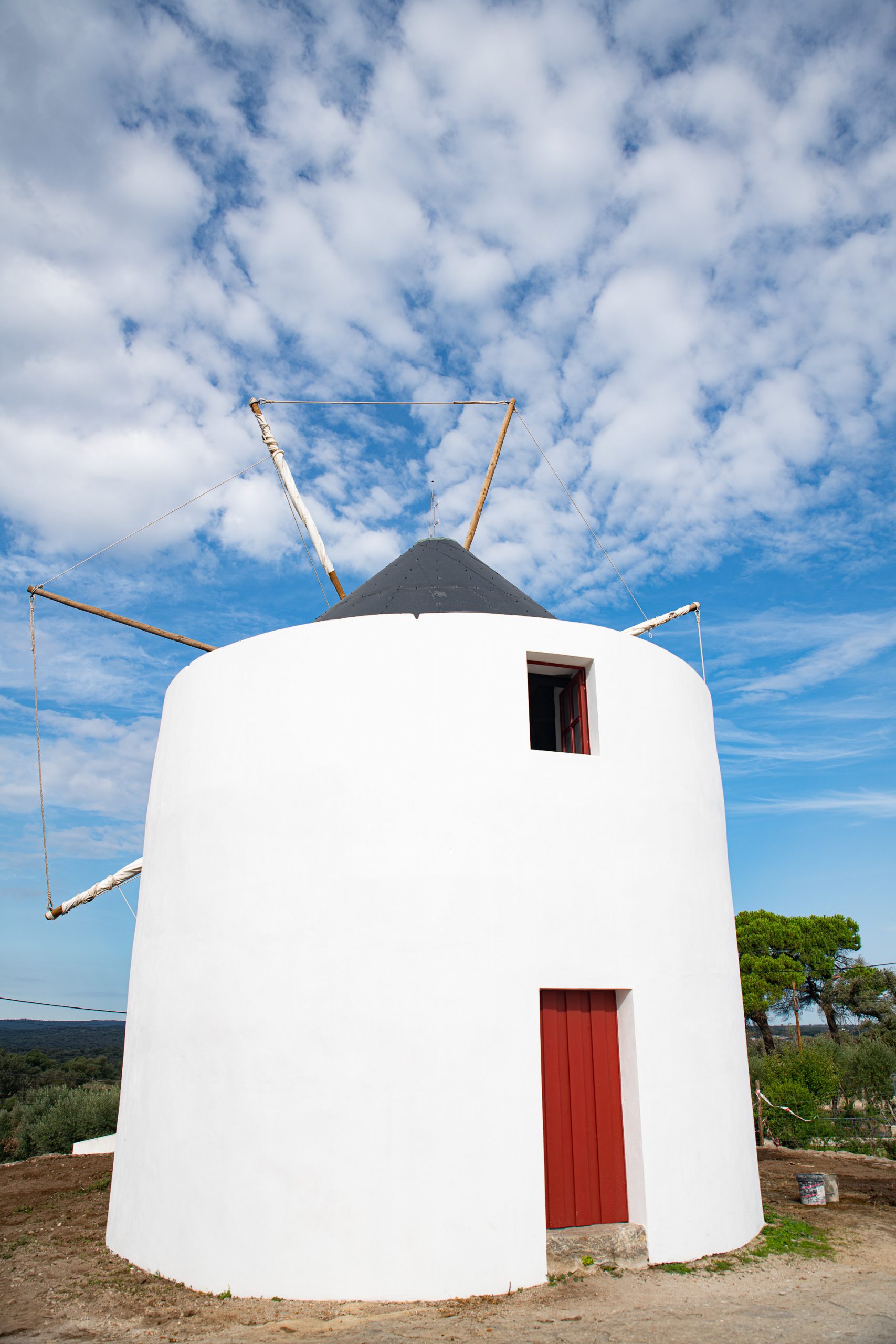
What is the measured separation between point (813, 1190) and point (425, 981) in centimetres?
652

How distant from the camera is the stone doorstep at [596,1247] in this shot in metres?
7.16

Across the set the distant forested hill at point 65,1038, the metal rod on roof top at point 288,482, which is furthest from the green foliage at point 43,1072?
the metal rod on roof top at point 288,482

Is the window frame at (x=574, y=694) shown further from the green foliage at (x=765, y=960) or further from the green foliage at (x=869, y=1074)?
the green foliage at (x=765, y=960)

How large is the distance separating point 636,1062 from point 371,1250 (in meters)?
2.76

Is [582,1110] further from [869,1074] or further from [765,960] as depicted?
[765,960]

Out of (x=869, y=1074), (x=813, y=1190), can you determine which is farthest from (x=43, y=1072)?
(x=813, y=1190)

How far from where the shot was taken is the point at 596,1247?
7289 millimetres

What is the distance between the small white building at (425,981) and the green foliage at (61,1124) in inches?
373

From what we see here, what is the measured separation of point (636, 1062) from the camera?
25.6ft

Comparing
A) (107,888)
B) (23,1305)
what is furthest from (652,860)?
(107,888)

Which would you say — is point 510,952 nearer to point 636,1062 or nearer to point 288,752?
point 636,1062

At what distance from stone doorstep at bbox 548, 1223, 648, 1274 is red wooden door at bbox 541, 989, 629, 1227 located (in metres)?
0.17

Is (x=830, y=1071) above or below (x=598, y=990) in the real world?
below

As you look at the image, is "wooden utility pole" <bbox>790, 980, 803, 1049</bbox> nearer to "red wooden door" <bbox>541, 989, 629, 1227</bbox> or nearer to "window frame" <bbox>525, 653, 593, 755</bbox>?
"red wooden door" <bbox>541, 989, 629, 1227</bbox>
